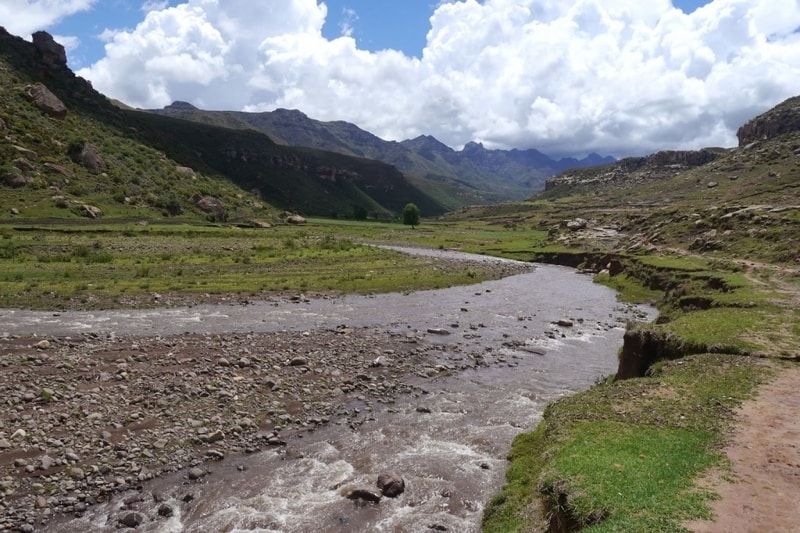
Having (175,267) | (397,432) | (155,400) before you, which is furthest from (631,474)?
(175,267)

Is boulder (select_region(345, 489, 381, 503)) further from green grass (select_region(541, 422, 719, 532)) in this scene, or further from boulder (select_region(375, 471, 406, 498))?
green grass (select_region(541, 422, 719, 532))

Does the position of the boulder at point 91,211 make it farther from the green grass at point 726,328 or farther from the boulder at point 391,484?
the green grass at point 726,328

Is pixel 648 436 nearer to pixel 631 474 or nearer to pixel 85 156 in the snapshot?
pixel 631 474

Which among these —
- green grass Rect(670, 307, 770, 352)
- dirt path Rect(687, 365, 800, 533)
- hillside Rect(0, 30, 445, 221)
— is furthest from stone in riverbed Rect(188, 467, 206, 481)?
hillside Rect(0, 30, 445, 221)

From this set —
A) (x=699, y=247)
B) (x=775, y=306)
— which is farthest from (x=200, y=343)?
(x=699, y=247)

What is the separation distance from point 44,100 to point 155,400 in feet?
573

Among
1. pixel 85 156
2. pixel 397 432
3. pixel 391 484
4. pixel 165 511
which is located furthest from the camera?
pixel 85 156

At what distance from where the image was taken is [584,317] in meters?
49.7

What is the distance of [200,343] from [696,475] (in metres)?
28.2

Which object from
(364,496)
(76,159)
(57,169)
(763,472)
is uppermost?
(76,159)

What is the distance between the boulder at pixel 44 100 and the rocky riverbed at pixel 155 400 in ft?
520

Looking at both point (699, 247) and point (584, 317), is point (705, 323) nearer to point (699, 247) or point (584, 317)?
point (584, 317)

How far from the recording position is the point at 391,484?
55.8ft

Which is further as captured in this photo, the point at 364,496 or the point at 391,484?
the point at 391,484
